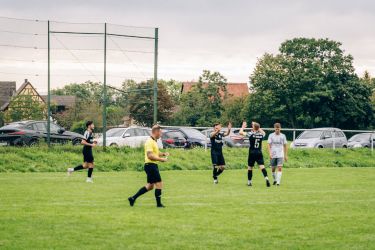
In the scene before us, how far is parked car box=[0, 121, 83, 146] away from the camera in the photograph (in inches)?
1278

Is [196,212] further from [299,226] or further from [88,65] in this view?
[88,65]

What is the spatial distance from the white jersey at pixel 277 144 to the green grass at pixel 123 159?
9820 millimetres

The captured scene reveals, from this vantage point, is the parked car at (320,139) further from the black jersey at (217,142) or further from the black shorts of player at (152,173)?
the black shorts of player at (152,173)

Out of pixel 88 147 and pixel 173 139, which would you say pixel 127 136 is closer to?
pixel 173 139

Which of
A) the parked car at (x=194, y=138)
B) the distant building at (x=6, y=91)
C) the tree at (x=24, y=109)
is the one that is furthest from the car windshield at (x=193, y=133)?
the distant building at (x=6, y=91)

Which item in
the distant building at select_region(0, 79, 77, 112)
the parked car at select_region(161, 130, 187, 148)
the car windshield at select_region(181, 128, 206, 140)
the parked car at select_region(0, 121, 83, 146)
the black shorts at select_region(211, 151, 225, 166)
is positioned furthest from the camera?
the car windshield at select_region(181, 128, 206, 140)

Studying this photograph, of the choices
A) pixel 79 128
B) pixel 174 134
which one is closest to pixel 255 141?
pixel 174 134

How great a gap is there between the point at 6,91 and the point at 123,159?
9292 millimetres

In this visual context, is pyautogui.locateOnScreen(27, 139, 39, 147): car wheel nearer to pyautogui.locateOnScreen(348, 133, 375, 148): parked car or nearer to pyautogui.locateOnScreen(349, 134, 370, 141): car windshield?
pyautogui.locateOnScreen(348, 133, 375, 148): parked car

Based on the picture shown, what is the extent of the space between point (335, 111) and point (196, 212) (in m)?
69.3

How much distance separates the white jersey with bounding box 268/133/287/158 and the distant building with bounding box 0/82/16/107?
1598 centimetres

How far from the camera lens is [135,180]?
23312mm

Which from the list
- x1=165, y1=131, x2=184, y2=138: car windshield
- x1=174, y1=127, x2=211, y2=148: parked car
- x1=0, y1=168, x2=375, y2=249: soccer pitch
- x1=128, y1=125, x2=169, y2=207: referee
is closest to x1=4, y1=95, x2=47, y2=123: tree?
x1=165, y1=131, x2=184, y2=138: car windshield

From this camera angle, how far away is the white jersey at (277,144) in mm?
21484
